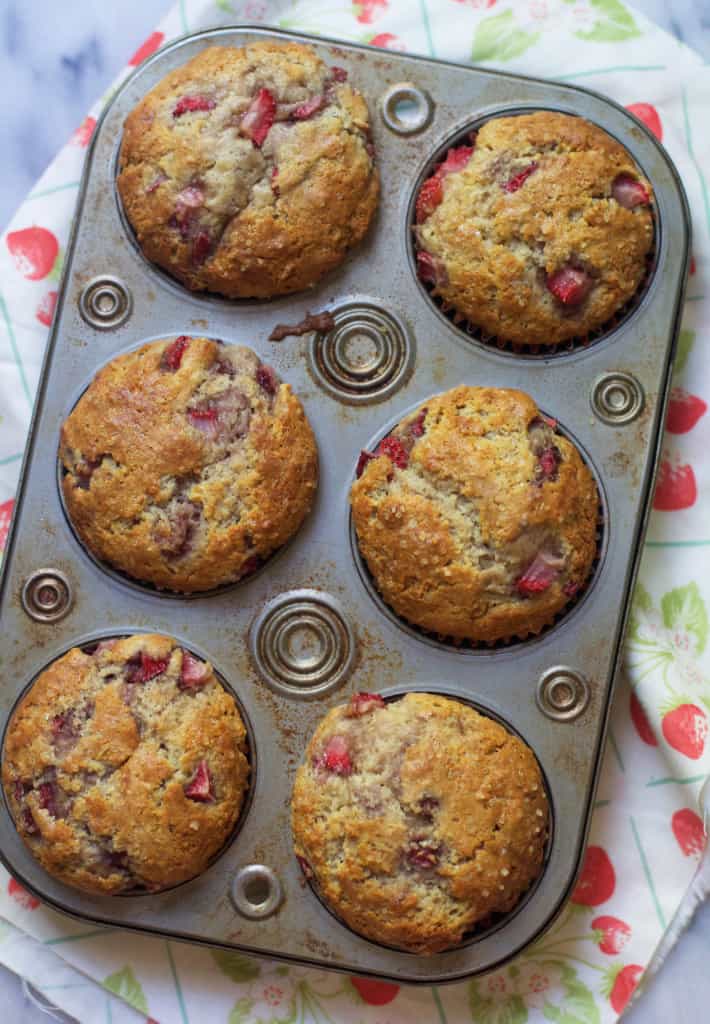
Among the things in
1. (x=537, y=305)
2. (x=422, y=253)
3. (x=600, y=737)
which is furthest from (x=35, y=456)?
(x=600, y=737)

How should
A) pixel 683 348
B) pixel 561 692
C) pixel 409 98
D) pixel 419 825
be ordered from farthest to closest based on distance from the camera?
pixel 683 348 < pixel 409 98 < pixel 561 692 < pixel 419 825

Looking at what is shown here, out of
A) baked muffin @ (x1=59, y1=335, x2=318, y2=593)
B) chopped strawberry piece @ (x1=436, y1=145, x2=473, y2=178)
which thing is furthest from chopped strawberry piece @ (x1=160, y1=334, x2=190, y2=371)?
chopped strawberry piece @ (x1=436, y1=145, x2=473, y2=178)

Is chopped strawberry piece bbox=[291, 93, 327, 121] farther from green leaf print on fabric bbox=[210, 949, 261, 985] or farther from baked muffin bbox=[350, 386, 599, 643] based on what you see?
green leaf print on fabric bbox=[210, 949, 261, 985]

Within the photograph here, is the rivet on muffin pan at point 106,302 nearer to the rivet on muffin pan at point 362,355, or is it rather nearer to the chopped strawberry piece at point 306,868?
the rivet on muffin pan at point 362,355

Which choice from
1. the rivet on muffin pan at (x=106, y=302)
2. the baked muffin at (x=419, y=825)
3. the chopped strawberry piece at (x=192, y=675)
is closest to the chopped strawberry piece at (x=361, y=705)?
the baked muffin at (x=419, y=825)

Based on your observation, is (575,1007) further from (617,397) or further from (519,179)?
(519,179)

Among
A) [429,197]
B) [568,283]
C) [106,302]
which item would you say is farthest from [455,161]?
[106,302]

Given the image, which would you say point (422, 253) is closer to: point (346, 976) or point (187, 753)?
point (187, 753)
